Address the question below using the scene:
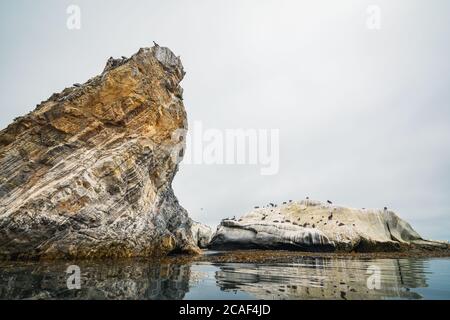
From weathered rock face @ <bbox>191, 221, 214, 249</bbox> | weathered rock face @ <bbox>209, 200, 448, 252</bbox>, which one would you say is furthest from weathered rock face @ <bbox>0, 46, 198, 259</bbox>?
weathered rock face @ <bbox>191, 221, 214, 249</bbox>

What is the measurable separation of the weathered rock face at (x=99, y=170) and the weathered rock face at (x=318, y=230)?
1415 centimetres

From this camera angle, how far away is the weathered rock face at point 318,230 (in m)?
38.7

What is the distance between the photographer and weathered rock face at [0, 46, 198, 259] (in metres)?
18.4

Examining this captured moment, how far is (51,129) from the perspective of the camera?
2261 cm

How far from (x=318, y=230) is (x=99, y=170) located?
29251 millimetres

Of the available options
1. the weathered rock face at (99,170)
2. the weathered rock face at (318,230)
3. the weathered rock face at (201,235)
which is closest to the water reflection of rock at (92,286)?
the weathered rock face at (99,170)

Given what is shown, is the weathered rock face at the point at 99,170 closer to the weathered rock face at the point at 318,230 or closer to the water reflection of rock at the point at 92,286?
the water reflection of rock at the point at 92,286

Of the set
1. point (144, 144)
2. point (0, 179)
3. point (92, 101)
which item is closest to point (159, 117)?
point (144, 144)

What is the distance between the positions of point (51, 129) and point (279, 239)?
92.9 ft

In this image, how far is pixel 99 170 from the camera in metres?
21.2

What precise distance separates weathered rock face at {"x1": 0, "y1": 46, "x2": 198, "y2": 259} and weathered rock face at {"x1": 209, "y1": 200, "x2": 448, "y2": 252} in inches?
557

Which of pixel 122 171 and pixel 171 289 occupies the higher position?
pixel 122 171
